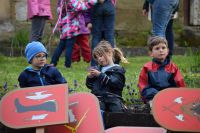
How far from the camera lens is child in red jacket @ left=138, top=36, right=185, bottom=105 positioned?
265 inches

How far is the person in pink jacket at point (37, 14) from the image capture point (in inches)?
400

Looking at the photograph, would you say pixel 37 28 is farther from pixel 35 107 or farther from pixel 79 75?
pixel 35 107

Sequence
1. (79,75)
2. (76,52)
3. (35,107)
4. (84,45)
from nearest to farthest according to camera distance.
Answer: (35,107) → (79,75) → (84,45) → (76,52)

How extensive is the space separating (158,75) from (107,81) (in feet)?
1.54

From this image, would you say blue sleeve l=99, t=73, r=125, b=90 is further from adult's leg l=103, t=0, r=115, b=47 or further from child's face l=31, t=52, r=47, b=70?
adult's leg l=103, t=0, r=115, b=47

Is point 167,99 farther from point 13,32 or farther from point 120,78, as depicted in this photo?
point 13,32

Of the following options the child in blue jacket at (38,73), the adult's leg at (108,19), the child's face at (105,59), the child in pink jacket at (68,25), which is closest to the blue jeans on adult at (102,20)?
the adult's leg at (108,19)

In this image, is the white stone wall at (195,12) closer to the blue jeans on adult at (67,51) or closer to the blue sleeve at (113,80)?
the blue jeans on adult at (67,51)

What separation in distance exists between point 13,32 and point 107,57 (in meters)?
7.08

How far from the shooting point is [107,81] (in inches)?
268

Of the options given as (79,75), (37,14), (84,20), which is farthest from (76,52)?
(79,75)

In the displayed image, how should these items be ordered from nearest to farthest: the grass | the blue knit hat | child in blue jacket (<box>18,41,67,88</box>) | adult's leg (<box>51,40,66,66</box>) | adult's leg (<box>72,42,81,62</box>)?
child in blue jacket (<box>18,41,67,88</box>) → the blue knit hat → the grass → adult's leg (<box>51,40,66,66</box>) → adult's leg (<box>72,42,81,62</box>)

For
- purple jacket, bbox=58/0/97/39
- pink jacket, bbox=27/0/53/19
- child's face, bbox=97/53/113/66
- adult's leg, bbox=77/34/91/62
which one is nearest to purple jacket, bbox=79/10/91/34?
purple jacket, bbox=58/0/97/39

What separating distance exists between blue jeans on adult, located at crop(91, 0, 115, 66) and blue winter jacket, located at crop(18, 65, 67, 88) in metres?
2.74
